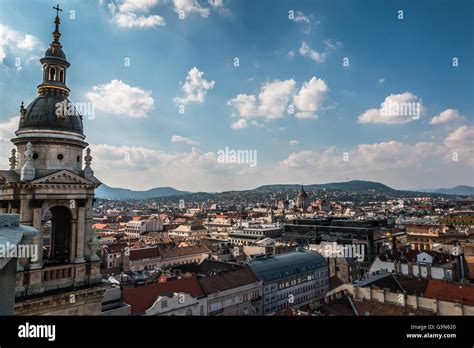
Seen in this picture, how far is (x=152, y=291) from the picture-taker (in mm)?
24328

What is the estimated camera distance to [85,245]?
9.70 meters

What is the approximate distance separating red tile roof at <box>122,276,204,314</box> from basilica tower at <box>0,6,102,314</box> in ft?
47.1

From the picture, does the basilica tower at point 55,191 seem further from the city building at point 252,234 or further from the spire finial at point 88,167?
the city building at point 252,234

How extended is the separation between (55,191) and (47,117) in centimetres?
204

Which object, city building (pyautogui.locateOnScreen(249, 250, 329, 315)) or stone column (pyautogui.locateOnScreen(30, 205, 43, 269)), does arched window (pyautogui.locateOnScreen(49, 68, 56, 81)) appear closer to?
stone column (pyautogui.locateOnScreen(30, 205, 43, 269))

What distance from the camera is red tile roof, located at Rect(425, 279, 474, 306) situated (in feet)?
70.4

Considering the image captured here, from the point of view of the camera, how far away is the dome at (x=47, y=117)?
9195mm

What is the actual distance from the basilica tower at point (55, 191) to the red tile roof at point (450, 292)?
72.2 ft

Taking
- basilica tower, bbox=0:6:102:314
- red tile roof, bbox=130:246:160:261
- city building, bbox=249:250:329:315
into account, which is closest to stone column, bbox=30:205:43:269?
basilica tower, bbox=0:6:102:314

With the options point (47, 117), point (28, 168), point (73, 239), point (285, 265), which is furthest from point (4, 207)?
point (285, 265)

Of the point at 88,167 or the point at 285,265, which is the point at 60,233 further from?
the point at 285,265

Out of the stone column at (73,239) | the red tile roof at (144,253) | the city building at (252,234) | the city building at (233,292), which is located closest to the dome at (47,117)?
the stone column at (73,239)
